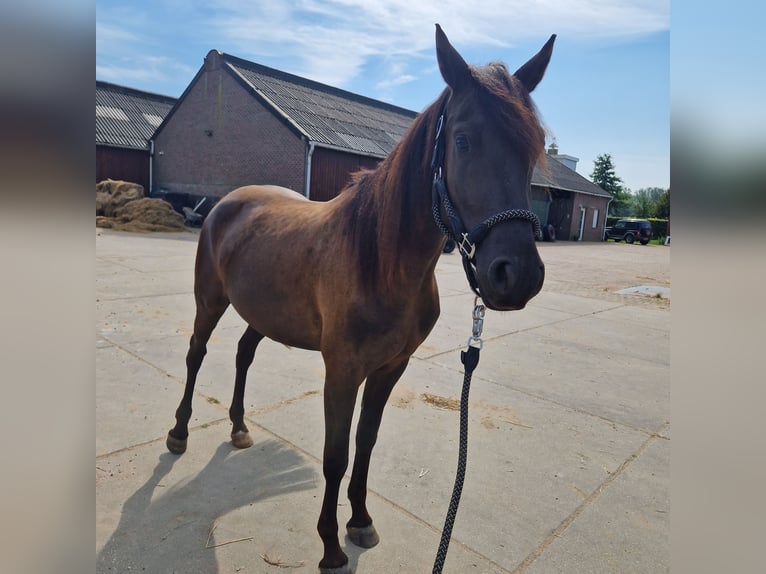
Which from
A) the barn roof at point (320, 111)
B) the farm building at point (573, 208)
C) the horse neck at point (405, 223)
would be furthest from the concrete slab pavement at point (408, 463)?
the farm building at point (573, 208)

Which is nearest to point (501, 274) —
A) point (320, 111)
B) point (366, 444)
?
point (366, 444)

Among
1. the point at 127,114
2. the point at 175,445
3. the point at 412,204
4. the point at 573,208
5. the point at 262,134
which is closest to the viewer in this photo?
the point at 412,204

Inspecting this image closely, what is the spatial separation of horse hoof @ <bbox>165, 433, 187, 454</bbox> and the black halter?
2.18 m

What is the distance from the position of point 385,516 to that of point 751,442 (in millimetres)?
2109

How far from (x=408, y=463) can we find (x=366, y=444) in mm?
690

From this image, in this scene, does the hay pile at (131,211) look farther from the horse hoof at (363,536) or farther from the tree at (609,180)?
the tree at (609,180)

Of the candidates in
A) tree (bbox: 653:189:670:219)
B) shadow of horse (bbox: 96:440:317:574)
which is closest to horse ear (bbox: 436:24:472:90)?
tree (bbox: 653:189:670:219)

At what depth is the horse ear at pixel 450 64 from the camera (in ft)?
5.54

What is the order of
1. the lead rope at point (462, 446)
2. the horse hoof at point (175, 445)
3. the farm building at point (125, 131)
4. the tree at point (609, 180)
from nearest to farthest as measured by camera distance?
the lead rope at point (462, 446) → the horse hoof at point (175, 445) → the farm building at point (125, 131) → the tree at point (609, 180)

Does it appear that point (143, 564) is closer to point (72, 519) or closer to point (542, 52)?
point (72, 519)

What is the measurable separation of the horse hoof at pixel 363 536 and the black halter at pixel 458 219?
135 cm

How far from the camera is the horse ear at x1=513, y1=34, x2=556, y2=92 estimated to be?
1922 mm

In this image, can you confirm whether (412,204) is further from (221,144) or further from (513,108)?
(221,144)

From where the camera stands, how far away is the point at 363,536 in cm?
225
